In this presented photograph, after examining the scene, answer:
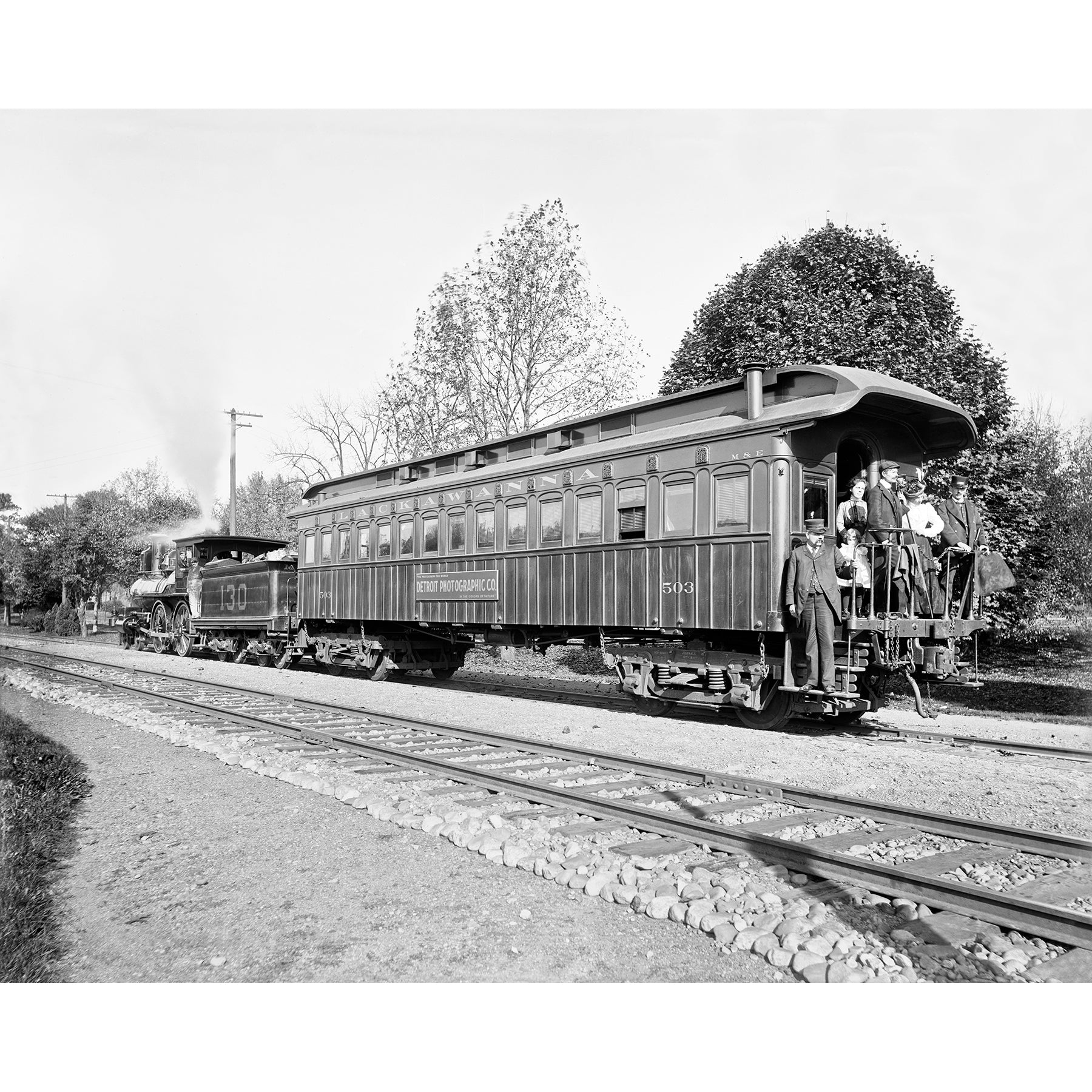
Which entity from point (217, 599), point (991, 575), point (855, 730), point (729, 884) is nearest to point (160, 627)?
point (217, 599)

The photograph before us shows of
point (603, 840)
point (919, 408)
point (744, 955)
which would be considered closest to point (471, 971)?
point (744, 955)

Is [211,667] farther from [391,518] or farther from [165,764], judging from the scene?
[165,764]

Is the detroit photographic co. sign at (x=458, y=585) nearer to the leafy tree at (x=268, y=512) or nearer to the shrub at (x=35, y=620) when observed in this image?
the leafy tree at (x=268, y=512)

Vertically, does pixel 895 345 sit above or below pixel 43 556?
above

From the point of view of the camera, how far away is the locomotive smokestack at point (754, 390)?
10.5 m

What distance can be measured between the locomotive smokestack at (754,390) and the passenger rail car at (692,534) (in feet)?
0.06

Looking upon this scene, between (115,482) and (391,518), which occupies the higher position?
(115,482)

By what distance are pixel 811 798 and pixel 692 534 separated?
4810 mm

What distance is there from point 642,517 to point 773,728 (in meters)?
3.04

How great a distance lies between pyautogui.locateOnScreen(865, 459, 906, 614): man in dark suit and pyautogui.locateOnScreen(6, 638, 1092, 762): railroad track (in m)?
1.49

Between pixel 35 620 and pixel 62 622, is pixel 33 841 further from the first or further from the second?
pixel 35 620

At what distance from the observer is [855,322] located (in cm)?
1521

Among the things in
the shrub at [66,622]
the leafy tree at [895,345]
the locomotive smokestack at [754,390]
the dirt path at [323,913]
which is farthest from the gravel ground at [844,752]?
the shrub at [66,622]

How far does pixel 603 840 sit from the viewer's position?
5.89 metres
